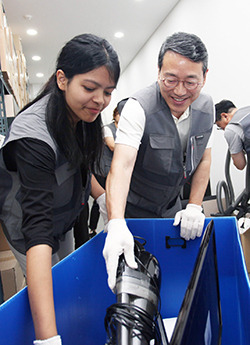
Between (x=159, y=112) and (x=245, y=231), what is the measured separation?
1290mm

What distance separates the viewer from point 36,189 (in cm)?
67

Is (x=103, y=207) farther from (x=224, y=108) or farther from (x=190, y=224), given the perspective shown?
(x=224, y=108)

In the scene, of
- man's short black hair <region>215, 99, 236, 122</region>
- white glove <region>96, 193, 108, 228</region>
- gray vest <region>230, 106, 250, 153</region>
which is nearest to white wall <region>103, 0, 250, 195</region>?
man's short black hair <region>215, 99, 236, 122</region>

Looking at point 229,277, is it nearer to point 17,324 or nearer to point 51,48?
point 17,324

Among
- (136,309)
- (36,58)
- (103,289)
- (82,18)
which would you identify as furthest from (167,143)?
(36,58)

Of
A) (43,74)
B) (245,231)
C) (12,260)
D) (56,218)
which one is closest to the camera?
(56,218)

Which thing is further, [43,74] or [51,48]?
[43,74]

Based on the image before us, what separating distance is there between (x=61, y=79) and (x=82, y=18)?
4.23m

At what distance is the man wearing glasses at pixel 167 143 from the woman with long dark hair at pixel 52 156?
0.13 m

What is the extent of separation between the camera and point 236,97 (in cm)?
301

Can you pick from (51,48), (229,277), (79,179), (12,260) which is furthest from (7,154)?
(51,48)

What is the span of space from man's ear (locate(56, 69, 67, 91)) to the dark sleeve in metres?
0.19

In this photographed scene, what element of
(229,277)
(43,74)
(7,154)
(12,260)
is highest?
(43,74)

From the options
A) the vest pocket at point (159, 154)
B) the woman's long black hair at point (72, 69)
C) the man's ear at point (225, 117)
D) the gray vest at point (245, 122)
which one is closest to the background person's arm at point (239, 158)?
the gray vest at point (245, 122)
